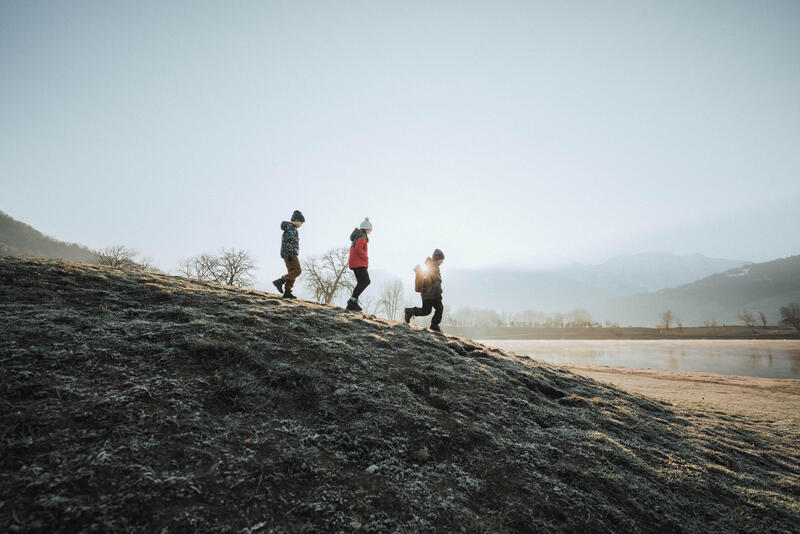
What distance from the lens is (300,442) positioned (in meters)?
2.79

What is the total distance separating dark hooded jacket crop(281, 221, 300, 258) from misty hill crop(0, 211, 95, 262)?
112m

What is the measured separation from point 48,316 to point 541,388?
812 cm

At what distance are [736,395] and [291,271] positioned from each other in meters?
18.0

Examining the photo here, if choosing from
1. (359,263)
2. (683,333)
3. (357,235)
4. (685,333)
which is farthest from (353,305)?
(685,333)

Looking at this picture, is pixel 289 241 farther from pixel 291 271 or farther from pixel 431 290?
pixel 431 290

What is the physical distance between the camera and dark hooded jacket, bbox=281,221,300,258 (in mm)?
9141

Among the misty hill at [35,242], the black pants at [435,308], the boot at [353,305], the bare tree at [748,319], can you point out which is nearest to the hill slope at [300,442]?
the boot at [353,305]

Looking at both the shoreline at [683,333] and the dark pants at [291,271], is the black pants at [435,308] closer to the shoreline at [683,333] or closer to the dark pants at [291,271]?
the dark pants at [291,271]

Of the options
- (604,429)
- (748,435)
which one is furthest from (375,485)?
(748,435)

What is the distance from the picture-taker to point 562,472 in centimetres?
323

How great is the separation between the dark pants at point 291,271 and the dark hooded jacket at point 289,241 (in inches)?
6.1

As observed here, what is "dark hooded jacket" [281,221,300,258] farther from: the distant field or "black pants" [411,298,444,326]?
the distant field

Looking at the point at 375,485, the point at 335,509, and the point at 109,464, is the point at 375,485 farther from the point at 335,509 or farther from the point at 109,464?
the point at 109,464

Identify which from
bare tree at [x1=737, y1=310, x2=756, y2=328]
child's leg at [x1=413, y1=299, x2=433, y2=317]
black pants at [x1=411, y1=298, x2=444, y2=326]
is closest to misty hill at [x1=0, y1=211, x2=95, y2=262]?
child's leg at [x1=413, y1=299, x2=433, y2=317]
